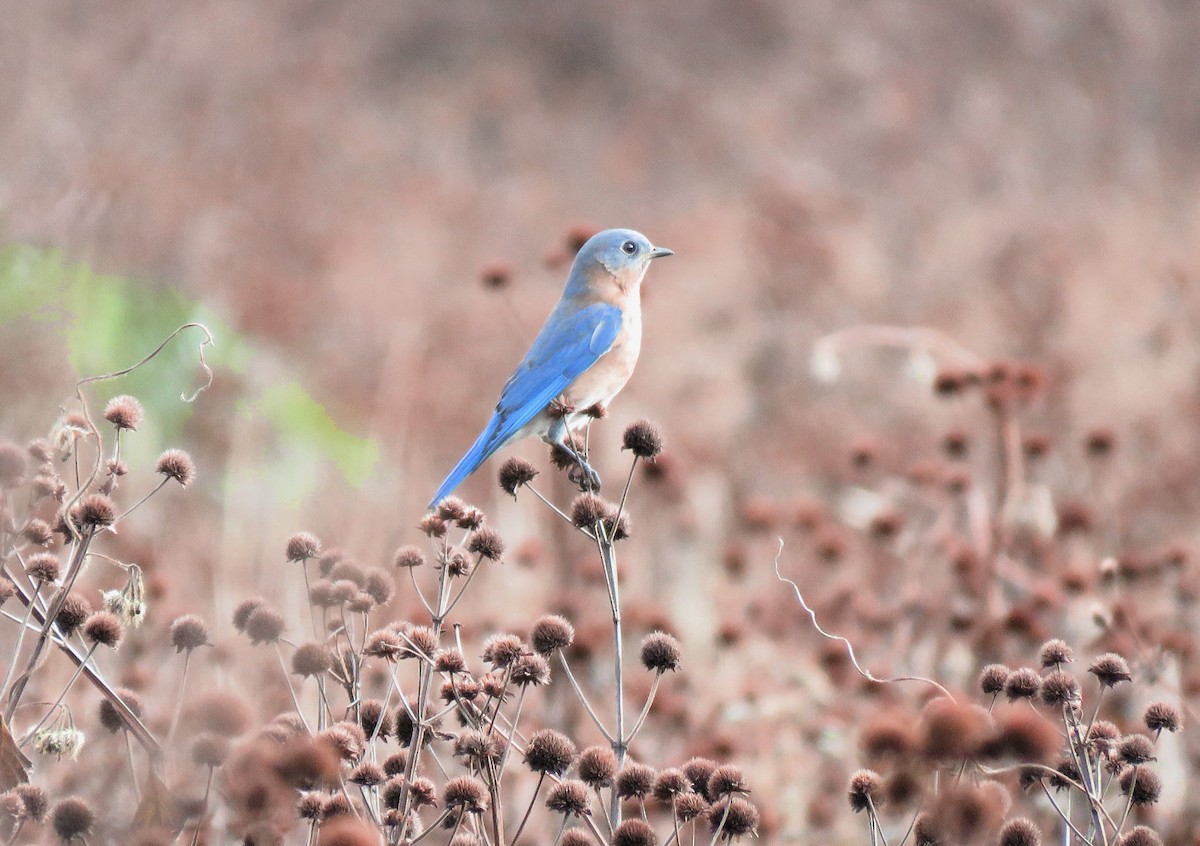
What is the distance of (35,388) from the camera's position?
18.1 feet

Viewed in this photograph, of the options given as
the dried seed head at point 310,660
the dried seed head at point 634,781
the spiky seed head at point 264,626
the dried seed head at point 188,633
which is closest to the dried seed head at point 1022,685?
the dried seed head at point 634,781

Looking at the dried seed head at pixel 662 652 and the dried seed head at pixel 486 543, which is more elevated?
the dried seed head at pixel 486 543

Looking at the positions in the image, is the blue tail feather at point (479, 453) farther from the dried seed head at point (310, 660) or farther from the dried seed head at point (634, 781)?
the dried seed head at point (634, 781)

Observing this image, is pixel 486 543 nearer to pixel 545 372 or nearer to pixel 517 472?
pixel 517 472

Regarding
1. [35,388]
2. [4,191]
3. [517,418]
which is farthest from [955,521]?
[4,191]

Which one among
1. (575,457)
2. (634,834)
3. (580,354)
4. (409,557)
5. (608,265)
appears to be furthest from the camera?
(608,265)

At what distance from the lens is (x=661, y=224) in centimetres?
1619

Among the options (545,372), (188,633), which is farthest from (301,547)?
(545,372)

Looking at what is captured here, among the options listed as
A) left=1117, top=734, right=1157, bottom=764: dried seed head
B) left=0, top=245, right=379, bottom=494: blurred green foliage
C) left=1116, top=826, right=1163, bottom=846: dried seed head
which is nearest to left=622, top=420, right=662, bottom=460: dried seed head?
left=1117, top=734, right=1157, bottom=764: dried seed head

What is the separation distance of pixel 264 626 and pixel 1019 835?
153cm

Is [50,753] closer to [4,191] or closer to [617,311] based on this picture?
[617,311]

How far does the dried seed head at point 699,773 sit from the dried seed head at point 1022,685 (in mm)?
628

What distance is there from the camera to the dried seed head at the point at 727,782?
2695 millimetres

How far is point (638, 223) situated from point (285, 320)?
563cm
